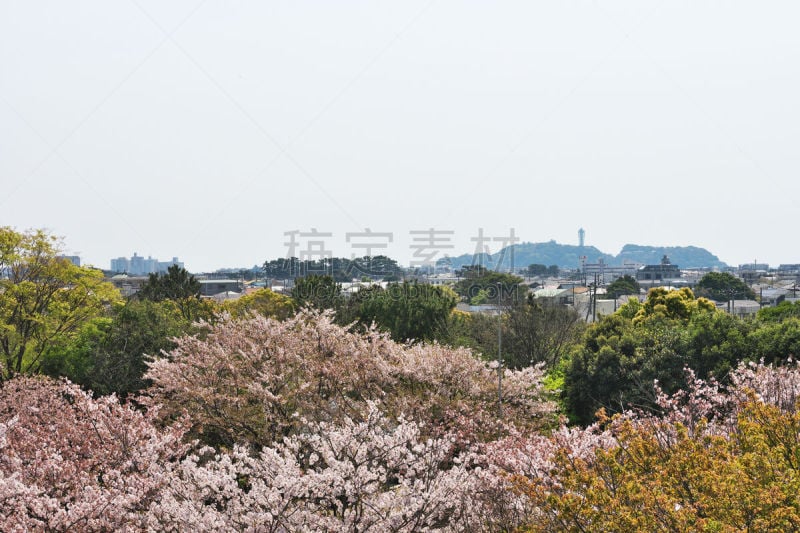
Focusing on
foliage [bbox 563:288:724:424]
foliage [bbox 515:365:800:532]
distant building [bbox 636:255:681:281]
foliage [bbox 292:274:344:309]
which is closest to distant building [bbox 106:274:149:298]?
foliage [bbox 292:274:344:309]

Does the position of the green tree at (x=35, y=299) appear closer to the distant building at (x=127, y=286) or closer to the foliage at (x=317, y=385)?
the foliage at (x=317, y=385)

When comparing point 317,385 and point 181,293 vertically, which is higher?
point 181,293

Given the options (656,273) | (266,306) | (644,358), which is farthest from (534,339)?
(656,273)

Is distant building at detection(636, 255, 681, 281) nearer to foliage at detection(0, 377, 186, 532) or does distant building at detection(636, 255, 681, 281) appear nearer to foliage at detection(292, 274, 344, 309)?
foliage at detection(292, 274, 344, 309)

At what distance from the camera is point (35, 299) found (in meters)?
24.3

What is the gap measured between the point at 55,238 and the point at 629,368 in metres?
18.5

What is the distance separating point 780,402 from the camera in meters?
11.2

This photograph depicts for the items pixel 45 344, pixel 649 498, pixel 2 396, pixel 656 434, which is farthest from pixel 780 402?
pixel 45 344

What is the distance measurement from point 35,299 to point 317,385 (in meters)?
14.3

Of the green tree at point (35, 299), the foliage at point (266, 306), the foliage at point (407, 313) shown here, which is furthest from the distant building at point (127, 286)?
the green tree at point (35, 299)

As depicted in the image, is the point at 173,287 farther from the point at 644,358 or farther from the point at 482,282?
the point at 482,282

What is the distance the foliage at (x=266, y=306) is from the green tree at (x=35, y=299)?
7.21 m

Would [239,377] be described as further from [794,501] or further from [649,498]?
[794,501]

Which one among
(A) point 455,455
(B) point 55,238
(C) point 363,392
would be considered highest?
(B) point 55,238
